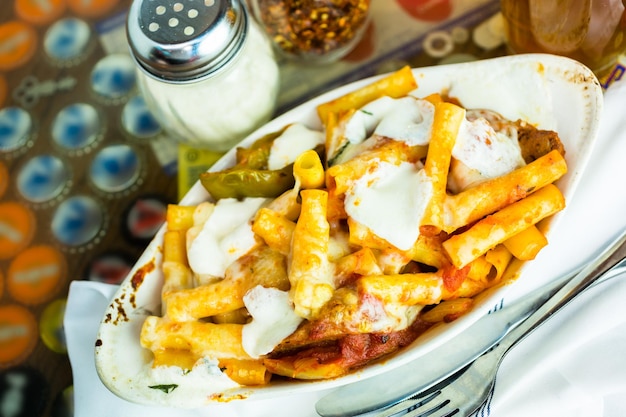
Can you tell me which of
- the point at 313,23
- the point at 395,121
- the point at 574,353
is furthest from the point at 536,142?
the point at 313,23

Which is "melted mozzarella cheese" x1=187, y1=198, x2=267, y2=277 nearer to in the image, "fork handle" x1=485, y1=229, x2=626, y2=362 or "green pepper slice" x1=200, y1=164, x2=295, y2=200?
"green pepper slice" x1=200, y1=164, x2=295, y2=200

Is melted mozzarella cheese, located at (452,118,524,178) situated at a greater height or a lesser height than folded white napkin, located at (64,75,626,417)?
greater

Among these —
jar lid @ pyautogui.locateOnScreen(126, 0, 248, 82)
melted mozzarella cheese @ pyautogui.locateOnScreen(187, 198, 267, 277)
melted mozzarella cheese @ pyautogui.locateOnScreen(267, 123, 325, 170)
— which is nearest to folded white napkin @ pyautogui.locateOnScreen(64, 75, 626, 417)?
melted mozzarella cheese @ pyautogui.locateOnScreen(187, 198, 267, 277)

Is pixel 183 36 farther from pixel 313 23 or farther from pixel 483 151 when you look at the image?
pixel 483 151

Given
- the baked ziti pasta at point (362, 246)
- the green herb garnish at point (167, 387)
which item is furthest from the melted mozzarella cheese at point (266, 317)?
the green herb garnish at point (167, 387)

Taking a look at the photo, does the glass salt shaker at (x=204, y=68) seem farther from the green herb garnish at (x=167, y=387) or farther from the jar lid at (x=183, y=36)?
the green herb garnish at (x=167, y=387)
